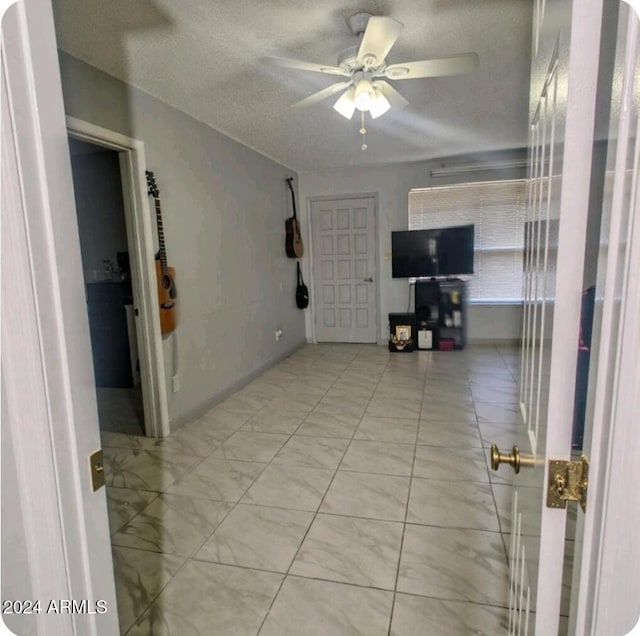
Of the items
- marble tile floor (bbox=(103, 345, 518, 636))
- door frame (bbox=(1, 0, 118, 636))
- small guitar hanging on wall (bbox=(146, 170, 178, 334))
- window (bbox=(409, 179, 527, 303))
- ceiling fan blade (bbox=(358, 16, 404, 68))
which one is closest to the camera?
door frame (bbox=(1, 0, 118, 636))

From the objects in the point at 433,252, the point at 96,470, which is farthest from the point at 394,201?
the point at 96,470

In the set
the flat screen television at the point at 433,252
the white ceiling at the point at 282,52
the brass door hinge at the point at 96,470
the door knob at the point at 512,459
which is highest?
the white ceiling at the point at 282,52

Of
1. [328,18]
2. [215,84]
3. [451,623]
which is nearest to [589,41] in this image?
[451,623]

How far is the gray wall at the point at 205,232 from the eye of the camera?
269cm

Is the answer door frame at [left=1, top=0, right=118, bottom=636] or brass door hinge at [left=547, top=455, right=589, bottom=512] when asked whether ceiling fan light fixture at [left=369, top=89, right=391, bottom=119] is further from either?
brass door hinge at [left=547, top=455, right=589, bottom=512]

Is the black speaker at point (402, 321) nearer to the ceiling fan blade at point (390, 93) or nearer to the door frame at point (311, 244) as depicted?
the door frame at point (311, 244)

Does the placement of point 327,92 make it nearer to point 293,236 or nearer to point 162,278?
point 162,278

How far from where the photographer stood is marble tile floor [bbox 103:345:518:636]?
1531mm

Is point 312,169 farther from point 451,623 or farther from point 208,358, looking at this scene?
point 451,623

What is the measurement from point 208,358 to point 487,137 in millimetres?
3662

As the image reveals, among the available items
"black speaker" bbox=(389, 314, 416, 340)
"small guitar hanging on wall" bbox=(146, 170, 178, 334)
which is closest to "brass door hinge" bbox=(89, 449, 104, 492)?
"small guitar hanging on wall" bbox=(146, 170, 178, 334)

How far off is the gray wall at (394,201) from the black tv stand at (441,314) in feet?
0.68

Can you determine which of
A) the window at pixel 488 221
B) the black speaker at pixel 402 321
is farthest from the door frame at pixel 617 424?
the window at pixel 488 221

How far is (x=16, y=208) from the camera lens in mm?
566
